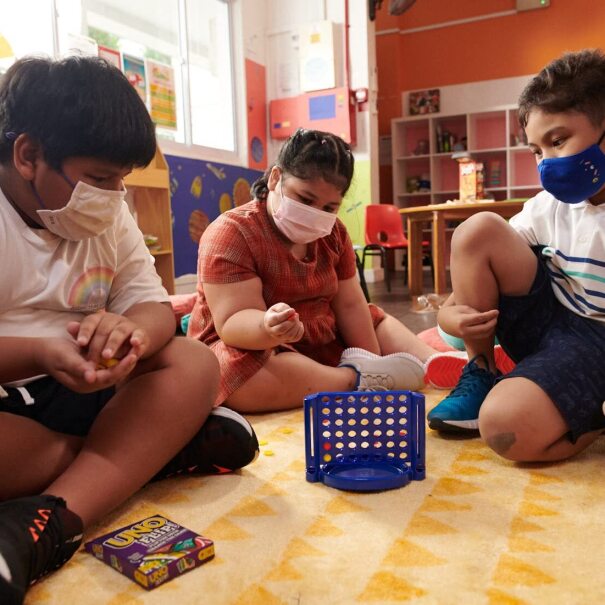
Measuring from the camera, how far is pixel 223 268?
3.97 feet

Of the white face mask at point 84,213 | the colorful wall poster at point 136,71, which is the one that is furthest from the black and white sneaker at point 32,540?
the colorful wall poster at point 136,71

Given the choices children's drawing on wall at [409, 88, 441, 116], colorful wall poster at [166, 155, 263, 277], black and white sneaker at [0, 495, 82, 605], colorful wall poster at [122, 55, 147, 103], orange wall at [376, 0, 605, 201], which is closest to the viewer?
black and white sneaker at [0, 495, 82, 605]

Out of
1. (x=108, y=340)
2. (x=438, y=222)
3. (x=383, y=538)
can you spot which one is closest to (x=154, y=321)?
→ (x=108, y=340)

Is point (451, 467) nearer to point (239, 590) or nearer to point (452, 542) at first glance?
point (452, 542)

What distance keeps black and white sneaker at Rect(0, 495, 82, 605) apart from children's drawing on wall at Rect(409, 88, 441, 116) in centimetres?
597

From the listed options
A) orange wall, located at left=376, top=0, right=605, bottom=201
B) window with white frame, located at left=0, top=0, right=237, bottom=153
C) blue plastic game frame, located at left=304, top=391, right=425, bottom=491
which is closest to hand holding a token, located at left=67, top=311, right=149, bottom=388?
blue plastic game frame, located at left=304, top=391, right=425, bottom=491

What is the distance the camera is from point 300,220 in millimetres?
1196

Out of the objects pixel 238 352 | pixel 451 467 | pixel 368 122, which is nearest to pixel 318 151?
pixel 238 352

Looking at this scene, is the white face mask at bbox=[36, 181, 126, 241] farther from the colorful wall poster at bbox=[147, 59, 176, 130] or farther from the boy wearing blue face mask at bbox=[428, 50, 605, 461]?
the colorful wall poster at bbox=[147, 59, 176, 130]

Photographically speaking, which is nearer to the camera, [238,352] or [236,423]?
[236,423]

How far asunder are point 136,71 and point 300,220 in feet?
8.27

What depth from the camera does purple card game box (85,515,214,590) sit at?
575 millimetres

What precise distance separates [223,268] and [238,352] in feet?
0.56

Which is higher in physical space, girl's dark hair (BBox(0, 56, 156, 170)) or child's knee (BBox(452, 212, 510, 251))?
girl's dark hair (BBox(0, 56, 156, 170))
